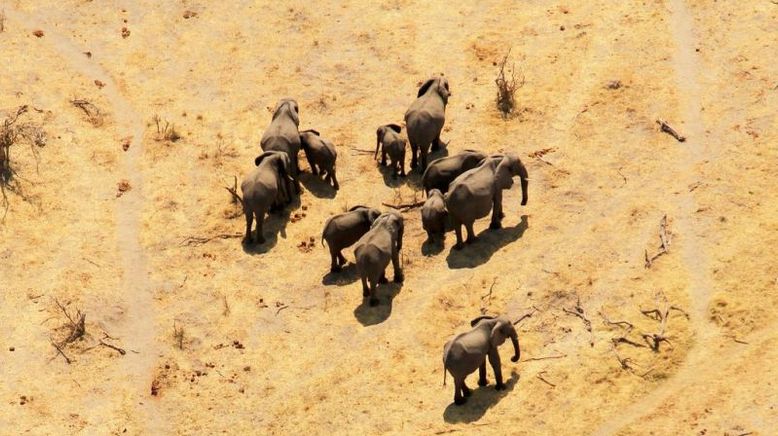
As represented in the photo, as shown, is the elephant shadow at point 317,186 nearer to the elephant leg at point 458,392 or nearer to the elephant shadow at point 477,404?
the elephant shadow at point 477,404

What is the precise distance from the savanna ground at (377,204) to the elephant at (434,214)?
612 millimetres

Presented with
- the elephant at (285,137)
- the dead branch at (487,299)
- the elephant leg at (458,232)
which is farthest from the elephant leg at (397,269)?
the elephant at (285,137)

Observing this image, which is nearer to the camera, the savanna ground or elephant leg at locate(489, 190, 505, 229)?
the savanna ground

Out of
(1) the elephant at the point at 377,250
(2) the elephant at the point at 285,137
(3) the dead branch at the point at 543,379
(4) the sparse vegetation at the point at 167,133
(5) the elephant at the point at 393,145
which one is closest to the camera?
(3) the dead branch at the point at 543,379

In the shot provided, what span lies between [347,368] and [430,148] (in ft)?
32.9

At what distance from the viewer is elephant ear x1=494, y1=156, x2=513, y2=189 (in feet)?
113

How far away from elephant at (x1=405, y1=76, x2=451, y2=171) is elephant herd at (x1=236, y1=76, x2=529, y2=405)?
0.03 metres

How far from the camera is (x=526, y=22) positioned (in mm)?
43656

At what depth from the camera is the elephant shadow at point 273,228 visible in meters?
35.5

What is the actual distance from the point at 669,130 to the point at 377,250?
11.3m

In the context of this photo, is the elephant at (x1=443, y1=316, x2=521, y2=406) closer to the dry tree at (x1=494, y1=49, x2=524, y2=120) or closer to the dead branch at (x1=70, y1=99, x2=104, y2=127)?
the dry tree at (x1=494, y1=49, x2=524, y2=120)

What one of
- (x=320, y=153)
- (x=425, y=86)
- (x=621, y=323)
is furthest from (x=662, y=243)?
(x=320, y=153)

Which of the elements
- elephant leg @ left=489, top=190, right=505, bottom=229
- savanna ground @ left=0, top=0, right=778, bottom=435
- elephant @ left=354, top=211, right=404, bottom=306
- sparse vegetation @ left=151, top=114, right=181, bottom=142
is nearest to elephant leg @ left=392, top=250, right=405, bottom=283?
elephant @ left=354, top=211, right=404, bottom=306

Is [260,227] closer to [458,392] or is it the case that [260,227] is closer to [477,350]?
[458,392]
